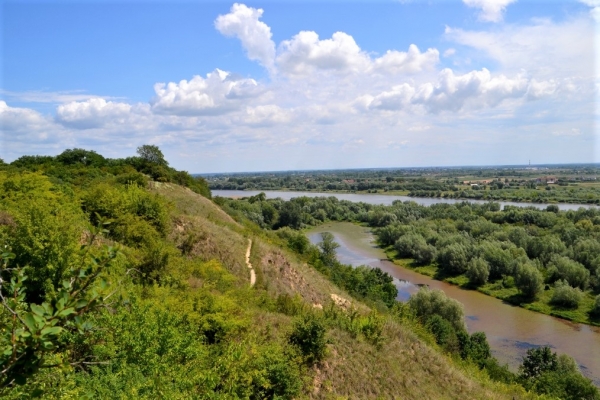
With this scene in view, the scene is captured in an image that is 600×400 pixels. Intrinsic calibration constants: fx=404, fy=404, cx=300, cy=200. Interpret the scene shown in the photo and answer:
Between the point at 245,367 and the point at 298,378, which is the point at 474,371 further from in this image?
the point at 245,367

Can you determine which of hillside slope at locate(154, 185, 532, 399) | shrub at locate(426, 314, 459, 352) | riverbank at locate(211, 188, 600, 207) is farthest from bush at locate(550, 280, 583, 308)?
riverbank at locate(211, 188, 600, 207)

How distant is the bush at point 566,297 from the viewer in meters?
36.0

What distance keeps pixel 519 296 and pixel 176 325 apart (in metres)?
39.1

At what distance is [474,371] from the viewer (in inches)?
795

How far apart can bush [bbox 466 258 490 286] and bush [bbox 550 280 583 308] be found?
23.7 feet

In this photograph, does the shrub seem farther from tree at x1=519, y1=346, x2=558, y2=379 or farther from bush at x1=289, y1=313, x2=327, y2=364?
bush at x1=289, y1=313, x2=327, y2=364

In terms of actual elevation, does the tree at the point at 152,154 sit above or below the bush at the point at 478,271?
above

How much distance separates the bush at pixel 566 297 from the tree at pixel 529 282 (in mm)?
1723

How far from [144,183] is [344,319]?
770 inches

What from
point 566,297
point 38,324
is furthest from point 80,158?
point 566,297

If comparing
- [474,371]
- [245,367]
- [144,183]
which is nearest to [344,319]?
[245,367]

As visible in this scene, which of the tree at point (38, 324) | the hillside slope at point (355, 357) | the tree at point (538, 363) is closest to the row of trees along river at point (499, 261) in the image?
the tree at point (538, 363)

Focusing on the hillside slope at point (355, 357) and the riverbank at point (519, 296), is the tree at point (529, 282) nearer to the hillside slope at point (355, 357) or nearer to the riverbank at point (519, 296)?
the riverbank at point (519, 296)

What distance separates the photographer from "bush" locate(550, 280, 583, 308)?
36.0m
